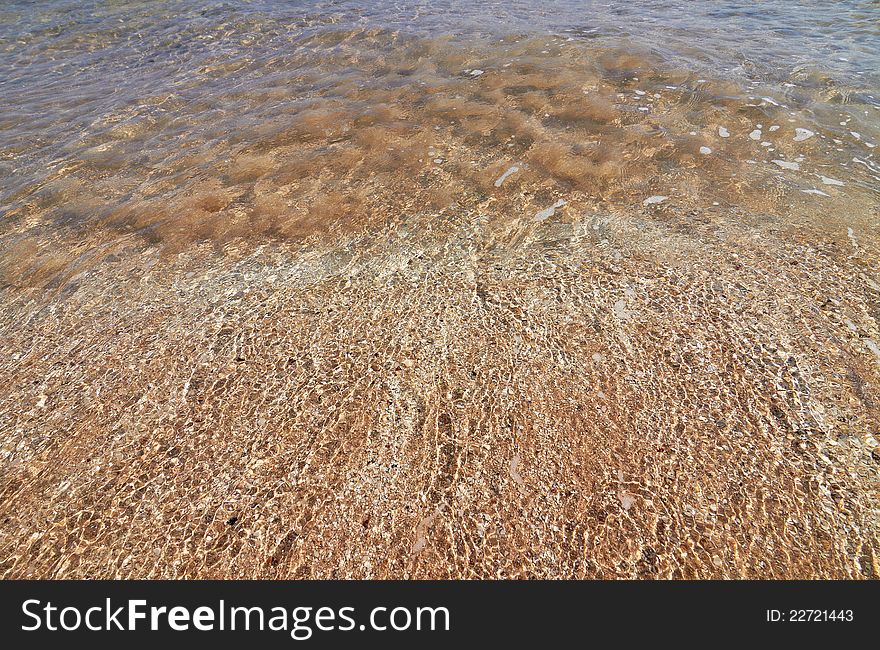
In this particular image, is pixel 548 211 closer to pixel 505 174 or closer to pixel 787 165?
pixel 505 174

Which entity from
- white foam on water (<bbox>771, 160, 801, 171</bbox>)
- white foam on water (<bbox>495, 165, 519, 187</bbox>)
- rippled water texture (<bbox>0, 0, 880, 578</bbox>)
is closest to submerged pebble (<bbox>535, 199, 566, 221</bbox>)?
rippled water texture (<bbox>0, 0, 880, 578</bbox>)

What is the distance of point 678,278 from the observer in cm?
317

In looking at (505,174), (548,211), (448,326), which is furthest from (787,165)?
(448,326)

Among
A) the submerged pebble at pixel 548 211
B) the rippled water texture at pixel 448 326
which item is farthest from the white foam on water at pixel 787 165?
the submerged pebble at pixel 548 211

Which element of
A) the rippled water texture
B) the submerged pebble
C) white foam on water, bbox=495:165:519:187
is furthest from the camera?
white foam on water, bbox=495:165:519:187

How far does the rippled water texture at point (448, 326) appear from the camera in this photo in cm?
202

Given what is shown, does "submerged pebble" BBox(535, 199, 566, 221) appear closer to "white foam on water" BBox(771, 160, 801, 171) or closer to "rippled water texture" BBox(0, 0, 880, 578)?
"rippled water texture" BBox(0, 0, 880, 578)

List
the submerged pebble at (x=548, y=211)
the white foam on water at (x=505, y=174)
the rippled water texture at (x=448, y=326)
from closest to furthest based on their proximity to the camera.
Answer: the rippled water texture at (x=448, y=326), the submerged pebble at (x=548, y=211), the white foam on water at (x=505, y=174)

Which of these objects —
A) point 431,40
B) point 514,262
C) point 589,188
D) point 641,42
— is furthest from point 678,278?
point 431,40

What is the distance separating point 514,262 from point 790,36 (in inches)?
273

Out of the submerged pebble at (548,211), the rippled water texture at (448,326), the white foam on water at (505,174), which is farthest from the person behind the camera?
the white foam on water at (505,174)

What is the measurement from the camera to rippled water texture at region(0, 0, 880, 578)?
2.02 m

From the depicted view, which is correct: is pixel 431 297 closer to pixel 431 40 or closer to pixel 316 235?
pixel 316 235

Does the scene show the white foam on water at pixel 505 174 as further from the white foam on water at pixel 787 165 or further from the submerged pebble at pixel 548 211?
the white foam on water at pixel 787 165
